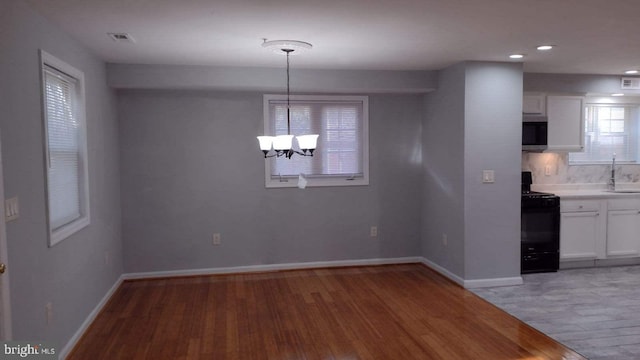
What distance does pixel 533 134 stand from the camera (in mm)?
5480

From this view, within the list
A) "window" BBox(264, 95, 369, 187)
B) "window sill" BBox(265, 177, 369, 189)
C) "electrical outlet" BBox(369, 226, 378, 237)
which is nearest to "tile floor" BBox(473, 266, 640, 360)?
"electrical outlet" BBox(369, 226, 378, 237)

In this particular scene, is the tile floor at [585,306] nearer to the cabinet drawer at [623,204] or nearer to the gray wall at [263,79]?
the cabinet drawer at [623,204]

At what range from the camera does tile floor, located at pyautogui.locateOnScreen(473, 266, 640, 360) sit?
349 centimetres

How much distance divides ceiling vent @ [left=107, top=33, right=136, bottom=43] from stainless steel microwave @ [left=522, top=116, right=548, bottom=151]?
423 centimetres

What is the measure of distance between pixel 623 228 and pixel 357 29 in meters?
4.31

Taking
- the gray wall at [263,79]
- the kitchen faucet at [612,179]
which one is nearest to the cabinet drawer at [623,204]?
the kitchen faucet at [612,179]

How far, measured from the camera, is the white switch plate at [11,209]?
2480mm

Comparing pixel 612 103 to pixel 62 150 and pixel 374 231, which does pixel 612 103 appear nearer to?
pixel 374 231

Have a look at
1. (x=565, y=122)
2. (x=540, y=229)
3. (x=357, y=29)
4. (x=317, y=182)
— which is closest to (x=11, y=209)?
(x=357, y=29)

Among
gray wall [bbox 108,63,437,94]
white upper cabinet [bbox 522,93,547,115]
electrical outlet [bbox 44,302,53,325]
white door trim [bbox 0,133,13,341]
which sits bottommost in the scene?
electrical outlet [bbox 44,302,53,325]

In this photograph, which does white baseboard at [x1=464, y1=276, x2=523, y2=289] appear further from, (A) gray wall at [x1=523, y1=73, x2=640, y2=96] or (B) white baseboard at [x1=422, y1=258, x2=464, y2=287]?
(A) gray wall at [x1=523, y1=73, x2=640, y2=96]

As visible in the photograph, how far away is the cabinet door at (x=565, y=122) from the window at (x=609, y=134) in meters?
0.51

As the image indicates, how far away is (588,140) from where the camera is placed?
623 cm

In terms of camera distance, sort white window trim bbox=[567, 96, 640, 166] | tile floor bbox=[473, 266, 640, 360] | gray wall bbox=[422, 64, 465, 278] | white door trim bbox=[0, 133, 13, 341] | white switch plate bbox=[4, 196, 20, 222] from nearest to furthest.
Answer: white door trim bbox=[0, 133, 13, 341], white switch plate bbox=[4, 196, 20, 222], tile floor bbox=[473, 266, 640, 360], gray wall bbox=[422, 64, 465, 278], white window trim bbox=[567, 96, 640, 166]
